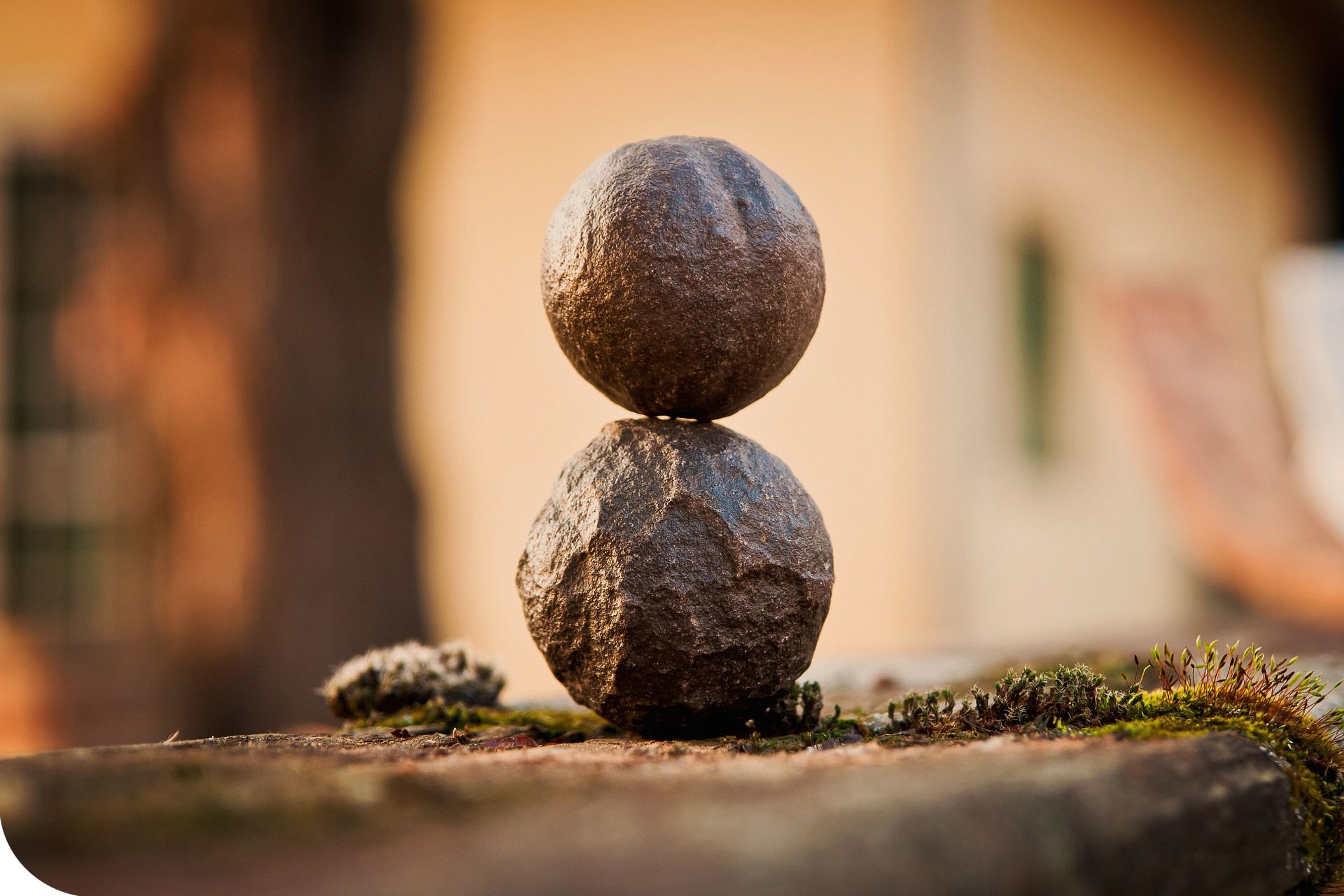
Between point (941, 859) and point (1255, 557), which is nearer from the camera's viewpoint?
point (941, 859)

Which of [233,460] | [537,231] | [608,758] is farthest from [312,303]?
[608,758]

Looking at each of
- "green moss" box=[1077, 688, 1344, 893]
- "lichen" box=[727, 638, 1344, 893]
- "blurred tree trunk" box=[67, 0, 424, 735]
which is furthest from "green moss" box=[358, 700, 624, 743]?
"blurred tree trunk" box=[67, 0, 424, 735]

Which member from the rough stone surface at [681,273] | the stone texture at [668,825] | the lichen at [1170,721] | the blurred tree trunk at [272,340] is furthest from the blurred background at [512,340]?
the stone texture at [668,825]

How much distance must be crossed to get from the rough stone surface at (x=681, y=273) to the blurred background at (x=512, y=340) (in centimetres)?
193

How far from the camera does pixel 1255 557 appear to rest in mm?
5090

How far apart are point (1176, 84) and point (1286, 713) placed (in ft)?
31.4

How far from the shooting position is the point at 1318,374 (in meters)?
6.59

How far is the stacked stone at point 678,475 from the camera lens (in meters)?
1.98

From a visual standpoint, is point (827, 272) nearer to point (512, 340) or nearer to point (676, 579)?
point (512, 340)

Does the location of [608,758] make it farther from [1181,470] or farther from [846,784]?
[1181,470]

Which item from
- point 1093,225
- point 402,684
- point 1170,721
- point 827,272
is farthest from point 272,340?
point 1093,225

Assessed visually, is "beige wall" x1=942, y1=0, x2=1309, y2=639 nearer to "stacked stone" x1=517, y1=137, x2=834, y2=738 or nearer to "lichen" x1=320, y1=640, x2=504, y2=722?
"lichen" x1=320, y1=640, x2=504, y2=722

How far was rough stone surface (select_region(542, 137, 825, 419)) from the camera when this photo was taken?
199 centimetres

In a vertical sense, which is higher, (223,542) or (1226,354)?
(1226,354)
